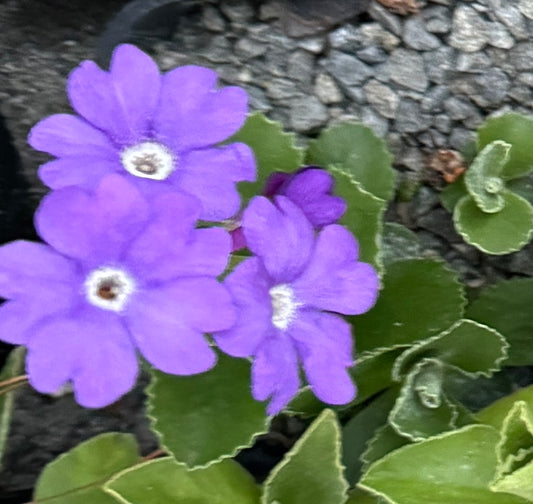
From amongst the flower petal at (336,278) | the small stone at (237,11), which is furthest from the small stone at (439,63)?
the flower petal at (336,278)

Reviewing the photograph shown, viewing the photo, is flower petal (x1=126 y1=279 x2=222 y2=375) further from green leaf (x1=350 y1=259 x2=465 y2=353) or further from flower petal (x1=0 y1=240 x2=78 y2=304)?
green leaf (x1=350 y1=259 x2=465 y2=353)

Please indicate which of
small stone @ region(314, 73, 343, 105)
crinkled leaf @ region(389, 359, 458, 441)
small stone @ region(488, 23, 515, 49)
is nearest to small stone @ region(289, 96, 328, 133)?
small stone @ region(314, 73, 343, 105)

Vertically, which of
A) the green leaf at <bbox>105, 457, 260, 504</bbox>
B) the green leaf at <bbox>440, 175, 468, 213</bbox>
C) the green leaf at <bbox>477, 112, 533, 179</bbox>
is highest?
the green leaf at <bbox>477, 112, 533, 179</bbox>

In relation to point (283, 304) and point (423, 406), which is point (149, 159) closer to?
Result: point (283, 304)

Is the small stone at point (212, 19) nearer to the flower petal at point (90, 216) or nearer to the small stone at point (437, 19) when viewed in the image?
the small stone at point (437, 19)

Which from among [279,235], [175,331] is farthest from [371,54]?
[175,331]

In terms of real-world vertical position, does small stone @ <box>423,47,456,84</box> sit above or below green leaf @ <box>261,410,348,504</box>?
above
